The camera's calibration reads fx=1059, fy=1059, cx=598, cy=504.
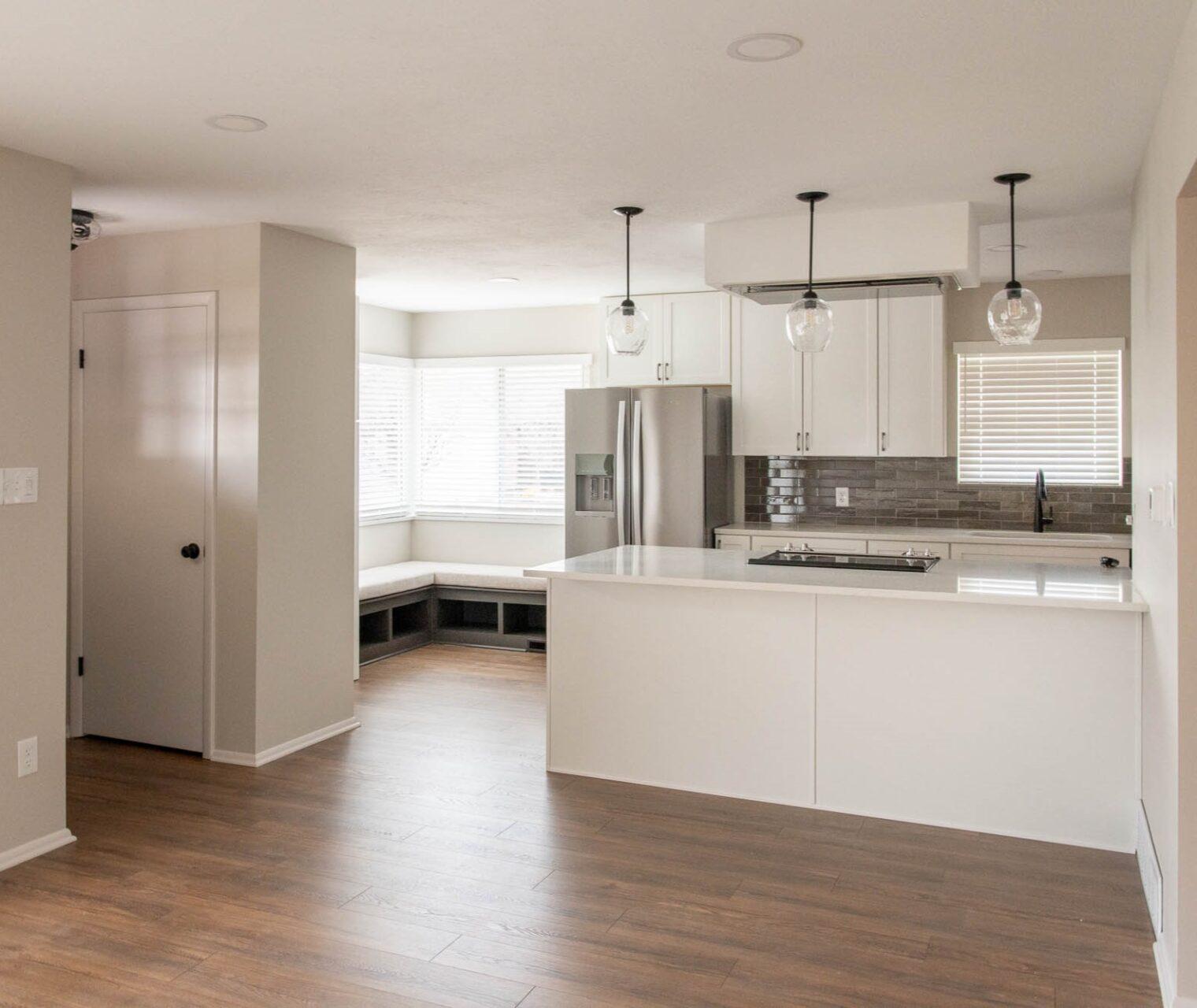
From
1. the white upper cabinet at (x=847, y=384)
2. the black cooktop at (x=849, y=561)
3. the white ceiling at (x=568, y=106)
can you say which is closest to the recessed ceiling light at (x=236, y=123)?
the white ceiling at (x=568, y=106)

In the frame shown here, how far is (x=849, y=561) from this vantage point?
4.45 meters

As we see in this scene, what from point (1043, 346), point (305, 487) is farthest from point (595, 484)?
point (1043, 346)

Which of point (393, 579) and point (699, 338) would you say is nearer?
point (699, 338)

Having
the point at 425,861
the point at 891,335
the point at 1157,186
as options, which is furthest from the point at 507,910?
the point at 891,335

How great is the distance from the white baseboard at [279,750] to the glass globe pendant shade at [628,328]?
7.61 feet

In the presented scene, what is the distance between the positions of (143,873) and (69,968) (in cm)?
63

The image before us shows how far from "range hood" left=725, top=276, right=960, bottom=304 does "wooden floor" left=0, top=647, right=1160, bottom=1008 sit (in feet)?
7.06

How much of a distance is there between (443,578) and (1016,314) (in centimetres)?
446

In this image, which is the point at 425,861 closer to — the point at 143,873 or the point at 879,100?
the point at 143,873

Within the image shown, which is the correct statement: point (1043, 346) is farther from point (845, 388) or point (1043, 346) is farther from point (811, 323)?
point (811, 323)

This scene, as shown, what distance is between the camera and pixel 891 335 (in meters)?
5.96

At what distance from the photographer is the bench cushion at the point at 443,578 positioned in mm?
6695

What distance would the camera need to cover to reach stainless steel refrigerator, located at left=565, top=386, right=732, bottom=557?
6078 millimetres

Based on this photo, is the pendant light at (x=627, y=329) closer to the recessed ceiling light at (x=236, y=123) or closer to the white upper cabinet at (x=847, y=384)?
the recessed ceiling light at (x=236, y=123)
